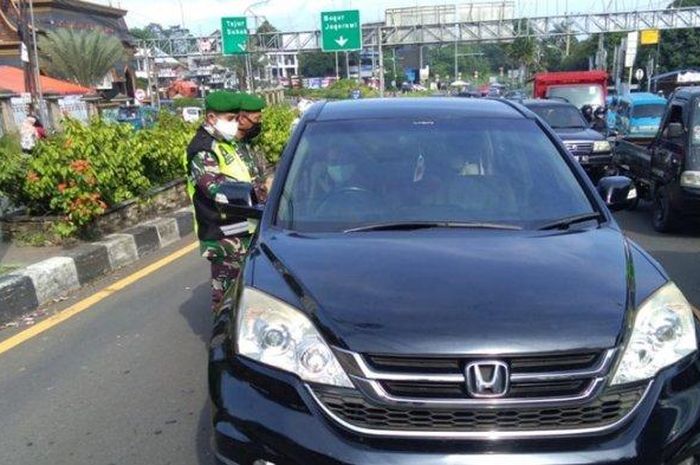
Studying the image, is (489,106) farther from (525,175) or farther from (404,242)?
(404,242)

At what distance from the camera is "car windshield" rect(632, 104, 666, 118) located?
1595 cm

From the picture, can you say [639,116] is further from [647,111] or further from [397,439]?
[397,439]

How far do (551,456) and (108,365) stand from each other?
3.41 metres

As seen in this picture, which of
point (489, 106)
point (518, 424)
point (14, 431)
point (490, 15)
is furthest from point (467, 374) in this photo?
point (490, 15)

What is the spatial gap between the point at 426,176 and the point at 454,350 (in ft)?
4.41

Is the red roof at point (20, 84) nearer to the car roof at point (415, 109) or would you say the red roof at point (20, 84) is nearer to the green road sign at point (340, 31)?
the green road sign at point (340, 31)

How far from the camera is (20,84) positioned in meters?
31.3

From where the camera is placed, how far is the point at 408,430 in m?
2.19

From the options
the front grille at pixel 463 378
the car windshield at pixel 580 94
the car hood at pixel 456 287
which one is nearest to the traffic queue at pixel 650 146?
the car hood at pixel 456 287

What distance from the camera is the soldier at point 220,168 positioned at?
449 cm

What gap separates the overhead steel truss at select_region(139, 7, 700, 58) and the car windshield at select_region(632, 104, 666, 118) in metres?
31.4

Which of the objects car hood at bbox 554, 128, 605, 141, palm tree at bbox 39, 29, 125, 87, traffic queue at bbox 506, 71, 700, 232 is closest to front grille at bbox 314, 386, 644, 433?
traffic queue at bbox 506, 71, 700, 232

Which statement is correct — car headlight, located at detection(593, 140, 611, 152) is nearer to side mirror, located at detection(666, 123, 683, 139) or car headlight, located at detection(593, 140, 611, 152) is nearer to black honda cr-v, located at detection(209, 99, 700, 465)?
side mirror, located at detection(666, 123, 683, 139)

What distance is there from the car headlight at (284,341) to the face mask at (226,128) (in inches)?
85.1
